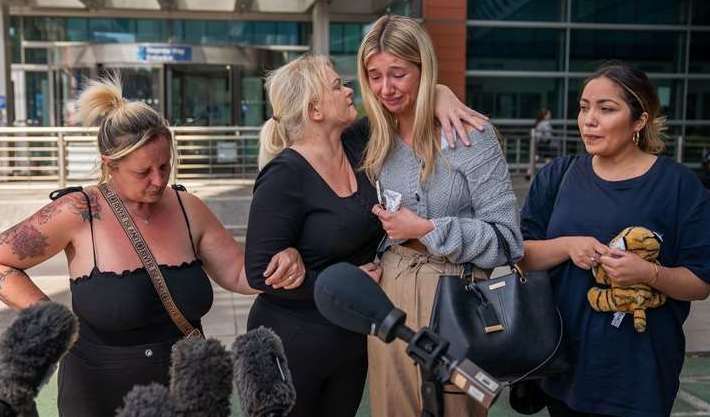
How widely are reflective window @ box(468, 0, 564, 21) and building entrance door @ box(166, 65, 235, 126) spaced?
6389 mm

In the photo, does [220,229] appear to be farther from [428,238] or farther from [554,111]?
[554,111]

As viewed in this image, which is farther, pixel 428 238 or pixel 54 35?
pixel 54 35

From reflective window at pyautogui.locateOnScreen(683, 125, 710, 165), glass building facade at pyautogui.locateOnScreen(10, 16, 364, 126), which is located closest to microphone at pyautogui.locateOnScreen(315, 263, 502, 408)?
glass building facade at pyautogui.locateOnScreen(10, 16, 364, 126)

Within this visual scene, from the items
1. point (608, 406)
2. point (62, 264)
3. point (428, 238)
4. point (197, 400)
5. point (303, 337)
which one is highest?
point (428, 238)

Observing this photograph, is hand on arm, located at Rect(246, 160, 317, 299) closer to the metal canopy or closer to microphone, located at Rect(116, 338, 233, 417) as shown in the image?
microphone, located at Rect(116, 338, 233, 417)

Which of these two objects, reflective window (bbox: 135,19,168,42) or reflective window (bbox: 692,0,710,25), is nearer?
reflective window (bbox: 692,0,710,25)

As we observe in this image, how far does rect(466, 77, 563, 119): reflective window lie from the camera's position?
1923 cm

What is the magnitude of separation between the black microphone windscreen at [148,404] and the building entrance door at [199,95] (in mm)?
15245

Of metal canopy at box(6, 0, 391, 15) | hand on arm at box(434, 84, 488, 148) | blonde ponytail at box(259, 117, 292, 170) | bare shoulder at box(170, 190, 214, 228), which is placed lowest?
bare shoulder at box(170, 190, 214, 228)

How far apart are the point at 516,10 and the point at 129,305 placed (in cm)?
1806

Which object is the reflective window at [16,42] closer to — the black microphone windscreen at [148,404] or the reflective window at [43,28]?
the reflective window at [43,28]

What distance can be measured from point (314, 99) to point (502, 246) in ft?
2.45

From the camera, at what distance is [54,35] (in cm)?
2059

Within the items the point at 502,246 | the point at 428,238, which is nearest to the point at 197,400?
the point at 428,238
